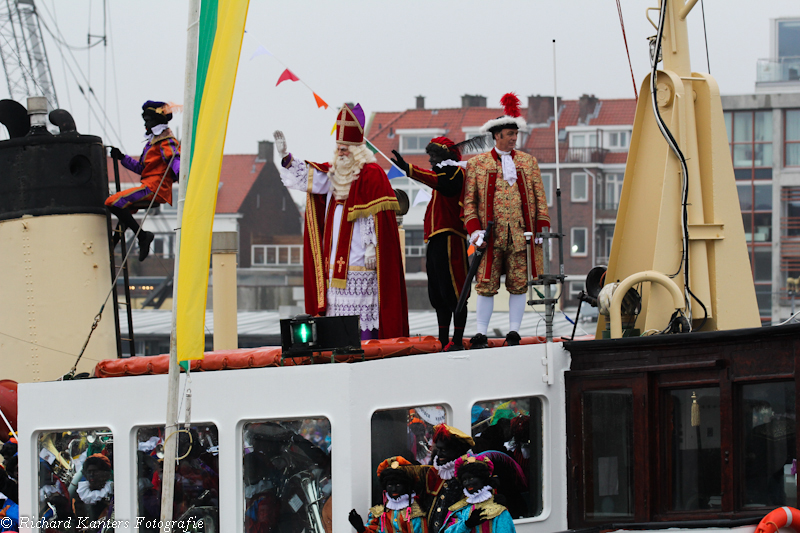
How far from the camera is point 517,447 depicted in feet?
23.9

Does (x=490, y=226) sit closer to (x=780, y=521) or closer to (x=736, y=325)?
(x=736, y=325)

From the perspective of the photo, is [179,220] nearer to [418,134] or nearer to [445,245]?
[445,245]

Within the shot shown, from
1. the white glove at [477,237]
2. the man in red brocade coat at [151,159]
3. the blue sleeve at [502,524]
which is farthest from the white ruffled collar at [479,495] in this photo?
the man in red brocade coat at [151,159]

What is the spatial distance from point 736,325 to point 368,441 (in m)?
2.84

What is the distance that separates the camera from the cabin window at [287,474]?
6727mm

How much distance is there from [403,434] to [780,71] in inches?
1736

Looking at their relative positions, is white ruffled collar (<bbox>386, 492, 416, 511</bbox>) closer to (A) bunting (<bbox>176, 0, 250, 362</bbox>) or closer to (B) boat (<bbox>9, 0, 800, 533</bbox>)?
(B) boat (<bbox>9, 0, 800, 533</bbox>)

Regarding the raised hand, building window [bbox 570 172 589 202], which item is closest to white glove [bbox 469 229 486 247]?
the raised hand

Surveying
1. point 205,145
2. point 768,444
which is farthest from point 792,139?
point 205,145

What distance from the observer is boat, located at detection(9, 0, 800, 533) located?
6.42m

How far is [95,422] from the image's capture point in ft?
25.3

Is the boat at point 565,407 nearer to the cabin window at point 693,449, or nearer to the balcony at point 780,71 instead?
the cabin window at point 693,449

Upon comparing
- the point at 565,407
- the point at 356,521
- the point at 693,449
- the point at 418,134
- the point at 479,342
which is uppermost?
the point at 418,134

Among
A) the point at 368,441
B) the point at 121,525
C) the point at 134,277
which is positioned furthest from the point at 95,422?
the point at 134,277
